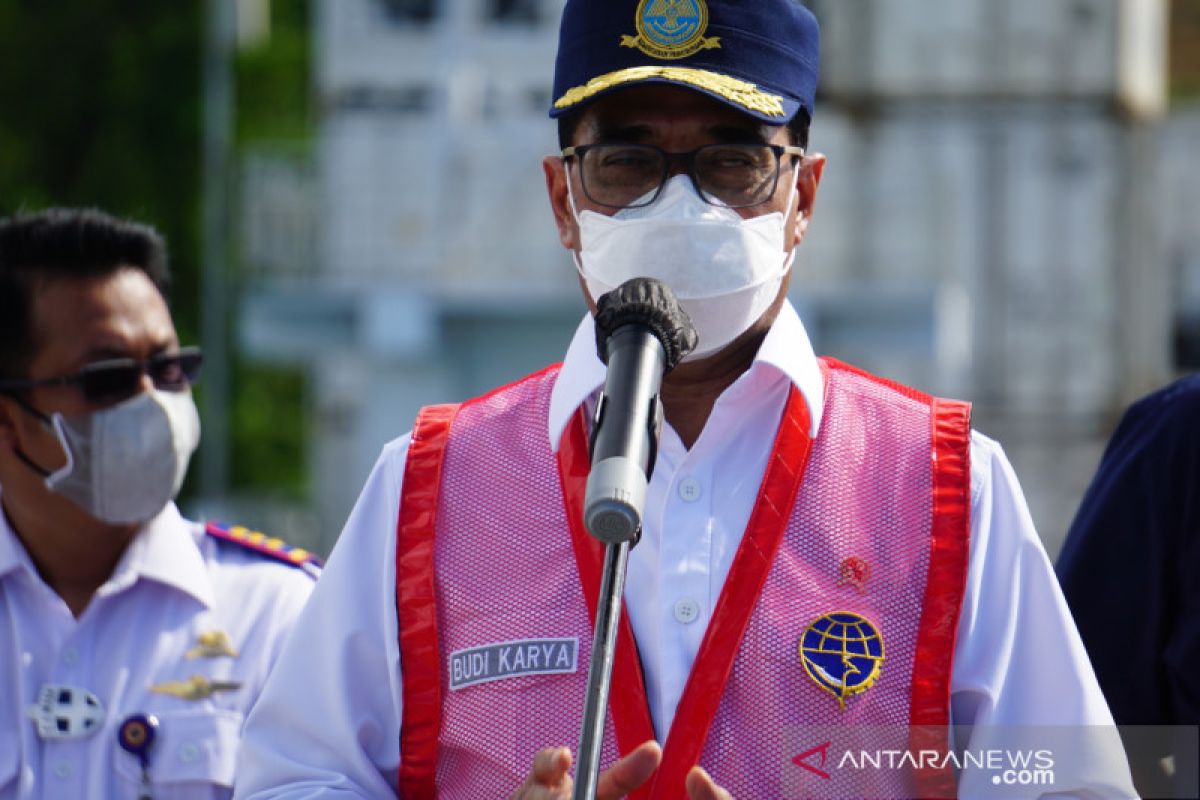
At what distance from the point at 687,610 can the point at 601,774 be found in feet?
1.45

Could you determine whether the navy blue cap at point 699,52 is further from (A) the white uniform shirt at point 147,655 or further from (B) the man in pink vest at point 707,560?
(A) the white uniform shirt at point 147,655

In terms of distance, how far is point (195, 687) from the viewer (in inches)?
155

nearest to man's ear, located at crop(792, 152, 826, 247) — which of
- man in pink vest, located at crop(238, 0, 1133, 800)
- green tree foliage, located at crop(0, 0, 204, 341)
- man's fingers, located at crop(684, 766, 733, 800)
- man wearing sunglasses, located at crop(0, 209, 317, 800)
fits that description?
man in pink vest, located at crop(238, 0, 1133, 800)

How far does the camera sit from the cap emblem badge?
312cm

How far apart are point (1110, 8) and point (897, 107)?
1861 millimetres

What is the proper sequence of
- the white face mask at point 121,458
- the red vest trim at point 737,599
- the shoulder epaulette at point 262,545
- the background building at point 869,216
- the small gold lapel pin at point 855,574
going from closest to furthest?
the red vest trim at point 737,599 < the small gold lapel pin at point 855,574 < the white face mask at point 121,458 < the shoulder epaulette at point 262,545 < the background building at point 869,216

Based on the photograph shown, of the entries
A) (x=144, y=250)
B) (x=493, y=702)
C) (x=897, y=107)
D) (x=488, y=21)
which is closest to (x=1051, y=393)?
(x=897, y=107)

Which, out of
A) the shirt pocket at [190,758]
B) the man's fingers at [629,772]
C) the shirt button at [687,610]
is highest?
the shirt button at [687,610]

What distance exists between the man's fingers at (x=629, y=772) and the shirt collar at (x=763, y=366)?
718mm

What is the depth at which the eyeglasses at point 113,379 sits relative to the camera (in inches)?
164

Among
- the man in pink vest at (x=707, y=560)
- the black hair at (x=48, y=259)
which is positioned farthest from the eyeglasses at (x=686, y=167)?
the black hair at (x=48, y=259)

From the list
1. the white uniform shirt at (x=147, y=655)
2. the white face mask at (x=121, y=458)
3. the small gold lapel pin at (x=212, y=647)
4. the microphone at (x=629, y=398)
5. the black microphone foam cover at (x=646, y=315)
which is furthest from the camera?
the white face mask at (x=121, y=458)

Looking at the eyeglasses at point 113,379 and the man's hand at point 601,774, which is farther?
the eyeglasses at point 113,379

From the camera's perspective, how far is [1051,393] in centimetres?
1619
